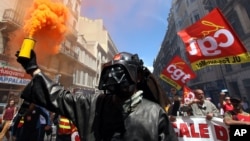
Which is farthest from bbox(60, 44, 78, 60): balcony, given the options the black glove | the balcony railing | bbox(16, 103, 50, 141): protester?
the black glove

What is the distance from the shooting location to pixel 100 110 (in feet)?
5.65

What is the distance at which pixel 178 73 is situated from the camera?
7695 millimetres

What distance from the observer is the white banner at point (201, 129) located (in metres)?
4.32

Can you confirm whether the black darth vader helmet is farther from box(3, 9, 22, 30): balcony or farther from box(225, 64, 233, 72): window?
box(225, 64, 233, 72): window

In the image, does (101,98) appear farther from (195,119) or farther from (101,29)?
(101,29)

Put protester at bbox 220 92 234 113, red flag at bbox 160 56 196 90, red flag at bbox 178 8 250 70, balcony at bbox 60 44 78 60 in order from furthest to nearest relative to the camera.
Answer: balcony at bbox 60 44 78 60
red flag at bbox 160 56 196 90
protester at bbox 220 92 234 113
red flag at bbox 178 8 250 70

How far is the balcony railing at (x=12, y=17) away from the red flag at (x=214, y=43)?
14886mm

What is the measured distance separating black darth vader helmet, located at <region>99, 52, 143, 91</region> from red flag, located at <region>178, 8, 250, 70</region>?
3.83 m

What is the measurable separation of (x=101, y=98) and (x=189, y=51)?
4408 millimetres

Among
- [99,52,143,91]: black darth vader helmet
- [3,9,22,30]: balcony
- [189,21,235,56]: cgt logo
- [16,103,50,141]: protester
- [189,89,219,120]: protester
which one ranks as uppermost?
[3,9,22,30]: balcony

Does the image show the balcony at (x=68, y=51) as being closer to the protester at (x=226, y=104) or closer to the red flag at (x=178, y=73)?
the red flag at (x=178, y=73)

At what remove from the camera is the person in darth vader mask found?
5.16 feet

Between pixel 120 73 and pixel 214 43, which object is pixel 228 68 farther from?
pixel 120 73

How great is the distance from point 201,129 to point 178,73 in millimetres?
3376
